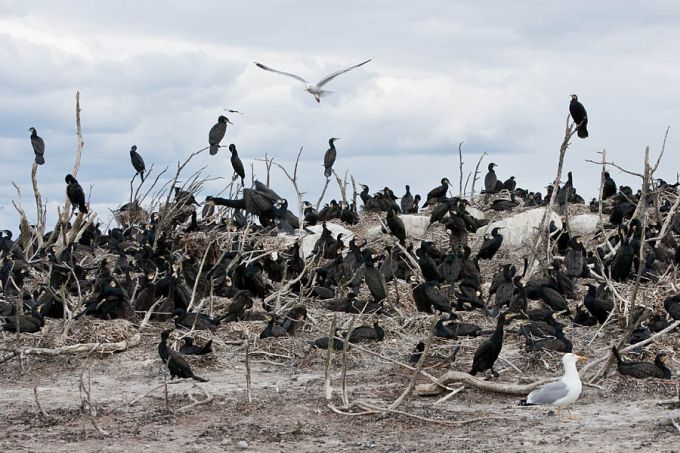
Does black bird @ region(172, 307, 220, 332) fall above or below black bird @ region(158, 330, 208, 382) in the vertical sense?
above

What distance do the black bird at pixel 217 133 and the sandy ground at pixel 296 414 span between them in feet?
23.8

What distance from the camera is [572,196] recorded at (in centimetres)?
2445

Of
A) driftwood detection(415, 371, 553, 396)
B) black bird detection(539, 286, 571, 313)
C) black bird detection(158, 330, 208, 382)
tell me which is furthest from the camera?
black bird detection(539, 286, 571, 313)

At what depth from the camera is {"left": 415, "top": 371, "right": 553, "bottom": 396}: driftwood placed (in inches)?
407

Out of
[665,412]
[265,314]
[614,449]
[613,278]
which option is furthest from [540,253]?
[614,449]

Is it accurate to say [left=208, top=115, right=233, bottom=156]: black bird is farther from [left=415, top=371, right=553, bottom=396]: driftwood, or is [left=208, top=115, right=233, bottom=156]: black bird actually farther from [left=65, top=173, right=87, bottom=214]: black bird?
[left=415, top=371, right=553, bottom=396]: driftwood

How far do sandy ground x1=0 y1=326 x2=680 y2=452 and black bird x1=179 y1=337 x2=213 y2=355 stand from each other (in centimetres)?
16

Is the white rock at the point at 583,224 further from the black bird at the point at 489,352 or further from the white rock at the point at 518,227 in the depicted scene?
the black bird at the point at 489,352

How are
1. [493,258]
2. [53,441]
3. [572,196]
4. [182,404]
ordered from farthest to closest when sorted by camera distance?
1. [572,196]
2. [493,258]
3. [182,404]
4. [53,441]

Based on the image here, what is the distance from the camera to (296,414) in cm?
991

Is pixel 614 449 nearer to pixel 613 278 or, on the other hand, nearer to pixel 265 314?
pixel 265 314

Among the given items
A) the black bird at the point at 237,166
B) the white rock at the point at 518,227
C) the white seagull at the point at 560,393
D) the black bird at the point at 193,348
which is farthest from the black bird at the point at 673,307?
the black bird at the point at 237,166

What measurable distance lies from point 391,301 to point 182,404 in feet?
16.3

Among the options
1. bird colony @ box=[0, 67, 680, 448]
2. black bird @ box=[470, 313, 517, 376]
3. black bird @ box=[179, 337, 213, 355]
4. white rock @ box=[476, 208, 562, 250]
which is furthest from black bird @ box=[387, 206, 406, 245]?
black bird @ box=[470, 313, 517, 376]
